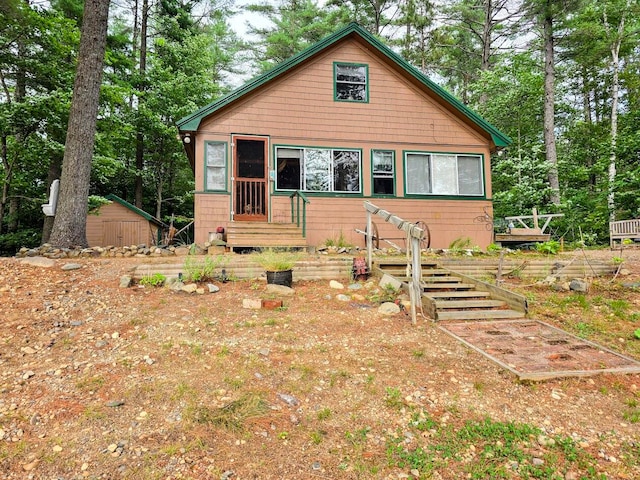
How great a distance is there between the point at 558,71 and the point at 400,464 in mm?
23976

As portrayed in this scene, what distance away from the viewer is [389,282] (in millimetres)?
5293

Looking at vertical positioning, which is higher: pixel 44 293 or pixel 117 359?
pixel 44 293

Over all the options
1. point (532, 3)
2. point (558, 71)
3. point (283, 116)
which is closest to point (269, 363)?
point (283, 116)

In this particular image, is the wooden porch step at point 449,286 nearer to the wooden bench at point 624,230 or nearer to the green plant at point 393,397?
the green plant at point 393,397

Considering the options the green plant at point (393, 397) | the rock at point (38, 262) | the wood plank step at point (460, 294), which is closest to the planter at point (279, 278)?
the wood plank step at point (460, 294)

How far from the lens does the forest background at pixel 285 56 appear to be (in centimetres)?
977

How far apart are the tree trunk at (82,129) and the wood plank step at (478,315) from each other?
7316 millimetres

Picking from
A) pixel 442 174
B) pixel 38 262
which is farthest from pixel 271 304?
pixel 442 174

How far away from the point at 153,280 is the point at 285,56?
68.8 feet

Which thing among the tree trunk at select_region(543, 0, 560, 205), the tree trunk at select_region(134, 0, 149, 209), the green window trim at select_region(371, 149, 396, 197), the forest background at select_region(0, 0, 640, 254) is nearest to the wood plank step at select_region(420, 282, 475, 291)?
the green window trim at select_region(371, 149, 396, 197)

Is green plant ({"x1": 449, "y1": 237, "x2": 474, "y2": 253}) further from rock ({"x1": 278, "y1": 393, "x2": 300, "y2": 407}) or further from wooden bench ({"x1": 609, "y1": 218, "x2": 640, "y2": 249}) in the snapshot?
rock ({"x1": 278, "y1": 393, "x2": 300, "y2": 407})

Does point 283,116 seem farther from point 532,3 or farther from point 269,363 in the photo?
point 532,3

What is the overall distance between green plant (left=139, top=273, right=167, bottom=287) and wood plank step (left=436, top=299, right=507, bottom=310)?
410 cm

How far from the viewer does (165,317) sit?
154 inches
